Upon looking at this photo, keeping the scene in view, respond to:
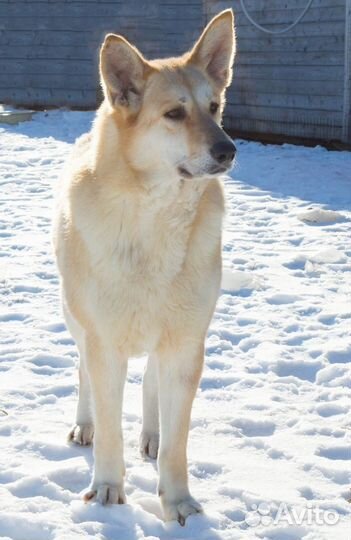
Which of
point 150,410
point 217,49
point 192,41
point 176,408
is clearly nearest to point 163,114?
point 217,49

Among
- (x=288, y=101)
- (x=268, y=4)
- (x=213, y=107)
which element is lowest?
(x=288, y=101)

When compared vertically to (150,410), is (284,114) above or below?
below

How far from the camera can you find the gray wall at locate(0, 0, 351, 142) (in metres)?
11.0

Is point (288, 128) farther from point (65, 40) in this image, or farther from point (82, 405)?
point (82, 405)

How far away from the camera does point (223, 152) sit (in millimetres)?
3066

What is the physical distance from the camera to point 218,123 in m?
3.33

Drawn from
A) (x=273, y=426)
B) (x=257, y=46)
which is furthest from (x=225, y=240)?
(x=257, y=46)

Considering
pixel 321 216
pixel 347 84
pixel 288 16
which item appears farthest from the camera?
pixel 288 16

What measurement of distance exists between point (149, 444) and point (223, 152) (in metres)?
1.29

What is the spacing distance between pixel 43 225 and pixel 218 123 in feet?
14.7

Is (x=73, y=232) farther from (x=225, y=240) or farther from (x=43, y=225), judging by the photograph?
(x=43, y=225)

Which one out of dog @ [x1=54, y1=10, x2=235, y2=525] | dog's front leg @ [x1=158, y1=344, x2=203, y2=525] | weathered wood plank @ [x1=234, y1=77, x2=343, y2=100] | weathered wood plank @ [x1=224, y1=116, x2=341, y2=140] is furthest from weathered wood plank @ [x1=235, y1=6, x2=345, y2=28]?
dog's front leg @ [x1=158, y1=344, x2=203, y2=525]

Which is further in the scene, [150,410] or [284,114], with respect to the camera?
[284,114]

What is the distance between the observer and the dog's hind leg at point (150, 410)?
364 centimetres
